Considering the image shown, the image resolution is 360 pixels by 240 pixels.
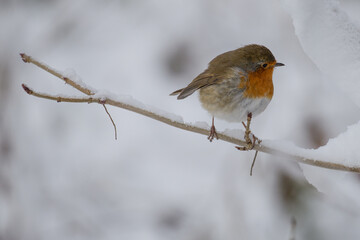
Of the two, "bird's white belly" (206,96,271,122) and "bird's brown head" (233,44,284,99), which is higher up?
"bird's brown head" (233,44,284,99)

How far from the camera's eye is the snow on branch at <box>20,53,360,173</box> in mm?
1385

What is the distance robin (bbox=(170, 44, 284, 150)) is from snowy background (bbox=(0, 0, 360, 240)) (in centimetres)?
63

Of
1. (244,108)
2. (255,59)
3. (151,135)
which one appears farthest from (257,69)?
(151,135)

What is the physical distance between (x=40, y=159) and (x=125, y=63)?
180cm

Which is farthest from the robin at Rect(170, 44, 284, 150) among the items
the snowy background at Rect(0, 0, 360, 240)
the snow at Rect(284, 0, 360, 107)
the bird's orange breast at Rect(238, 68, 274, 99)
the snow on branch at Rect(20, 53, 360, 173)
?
the snow at Rect(284, 0, 360, 107)

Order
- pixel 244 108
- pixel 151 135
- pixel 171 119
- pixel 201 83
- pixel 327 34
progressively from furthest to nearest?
pixel 151 135 < pixel 201 83 < pixel 244 108 < pixel 171 119 < pixel 327 34

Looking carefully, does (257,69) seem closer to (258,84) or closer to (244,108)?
(258,84)

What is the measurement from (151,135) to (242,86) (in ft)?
7.17

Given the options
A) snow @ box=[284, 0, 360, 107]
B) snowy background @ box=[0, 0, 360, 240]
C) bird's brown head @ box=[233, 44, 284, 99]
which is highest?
snow @ box=[284, 0, 360, 107]

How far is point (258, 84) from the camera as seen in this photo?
8.16 feet

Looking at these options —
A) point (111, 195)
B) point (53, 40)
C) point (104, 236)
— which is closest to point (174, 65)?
point (53, 40)

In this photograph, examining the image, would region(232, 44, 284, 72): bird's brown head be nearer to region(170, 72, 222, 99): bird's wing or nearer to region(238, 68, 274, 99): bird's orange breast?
region(238, 68, 274, 99): bird's orange breast

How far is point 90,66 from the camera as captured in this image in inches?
203

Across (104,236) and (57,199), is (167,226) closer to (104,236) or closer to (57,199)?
(104,236)
